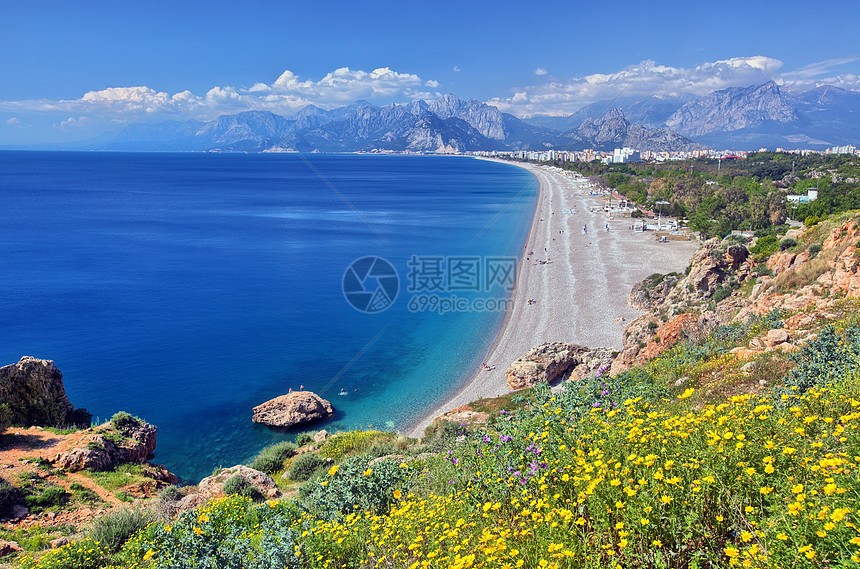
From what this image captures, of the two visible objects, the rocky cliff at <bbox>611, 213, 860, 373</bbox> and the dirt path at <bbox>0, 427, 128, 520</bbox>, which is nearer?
the dirt path at <bbox>0, 427, 128, 520</bbox>

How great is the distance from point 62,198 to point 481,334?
Result: 101 metres

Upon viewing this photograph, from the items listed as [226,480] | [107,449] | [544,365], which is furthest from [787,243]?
[107,449]

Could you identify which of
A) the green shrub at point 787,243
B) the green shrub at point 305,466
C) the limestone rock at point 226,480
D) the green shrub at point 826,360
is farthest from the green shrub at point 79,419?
the green shrub at point 787,243

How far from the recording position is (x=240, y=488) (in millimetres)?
9414

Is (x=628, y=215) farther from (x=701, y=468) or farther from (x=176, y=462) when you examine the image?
(x=701, y=468)

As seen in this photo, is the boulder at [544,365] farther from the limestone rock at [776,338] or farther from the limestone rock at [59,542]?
the limestone rock at [59,542]

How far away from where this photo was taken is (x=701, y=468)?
3484 mm

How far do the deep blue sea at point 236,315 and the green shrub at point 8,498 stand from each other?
674 cm

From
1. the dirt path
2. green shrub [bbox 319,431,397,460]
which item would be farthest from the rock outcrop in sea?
the dirt path

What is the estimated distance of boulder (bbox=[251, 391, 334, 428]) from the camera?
18969mm

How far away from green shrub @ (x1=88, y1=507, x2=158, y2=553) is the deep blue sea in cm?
902

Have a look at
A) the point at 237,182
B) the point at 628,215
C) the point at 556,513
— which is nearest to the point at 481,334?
the point at 556,513

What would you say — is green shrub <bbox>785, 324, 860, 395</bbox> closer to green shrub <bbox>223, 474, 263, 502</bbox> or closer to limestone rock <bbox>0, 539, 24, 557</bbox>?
green shrub <bbox>223, 474, 263, 502</bbox>

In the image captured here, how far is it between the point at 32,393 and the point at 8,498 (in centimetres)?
719
